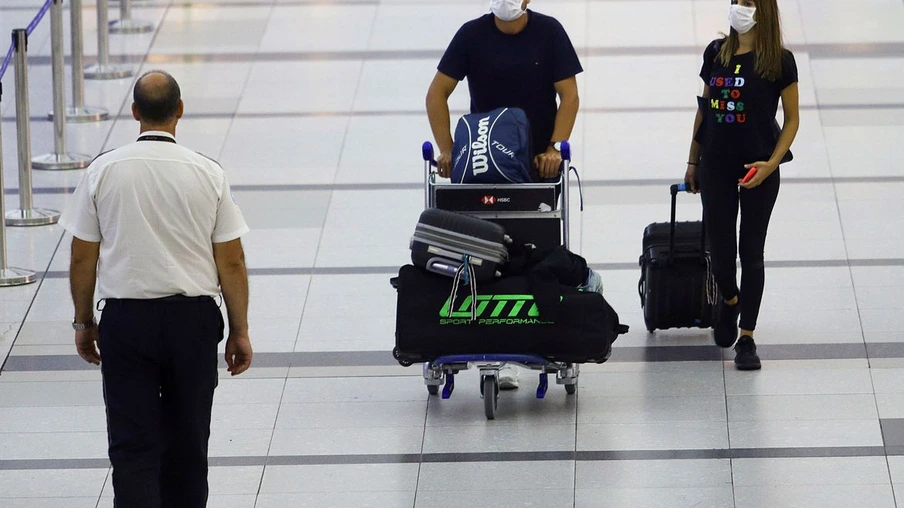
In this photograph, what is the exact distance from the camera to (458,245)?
5375 millimetres

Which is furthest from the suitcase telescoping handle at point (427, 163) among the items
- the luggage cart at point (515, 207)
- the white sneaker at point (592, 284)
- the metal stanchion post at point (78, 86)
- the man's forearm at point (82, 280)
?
the metal stanchion post at point (78, 86)

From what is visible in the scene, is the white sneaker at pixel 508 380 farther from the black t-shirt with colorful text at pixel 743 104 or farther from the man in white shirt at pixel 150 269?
the man in white shirt at pixel 150 269

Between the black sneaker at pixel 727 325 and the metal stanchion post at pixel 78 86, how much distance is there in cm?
518

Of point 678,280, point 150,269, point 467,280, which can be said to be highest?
point 150,269

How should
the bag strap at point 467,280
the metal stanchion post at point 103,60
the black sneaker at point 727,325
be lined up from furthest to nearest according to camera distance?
1. the metal stanchion post at point 103,60
2. the black sneaker at point 727,325
3. the bag strap at point 467,280

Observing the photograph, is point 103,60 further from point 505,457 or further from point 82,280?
point 82,280

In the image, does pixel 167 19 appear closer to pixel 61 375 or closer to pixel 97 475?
pixel 61 375

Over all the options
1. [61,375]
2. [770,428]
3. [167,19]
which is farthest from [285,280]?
[167,19]

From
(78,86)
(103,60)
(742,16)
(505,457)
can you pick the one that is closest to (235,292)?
(505,457)

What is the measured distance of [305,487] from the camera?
5.09 m

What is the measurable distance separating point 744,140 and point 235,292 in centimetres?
237

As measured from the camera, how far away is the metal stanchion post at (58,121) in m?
9.09

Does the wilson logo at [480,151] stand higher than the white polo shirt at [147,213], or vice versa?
the white polo shirt at [147,213]

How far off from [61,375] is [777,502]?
2.97m
